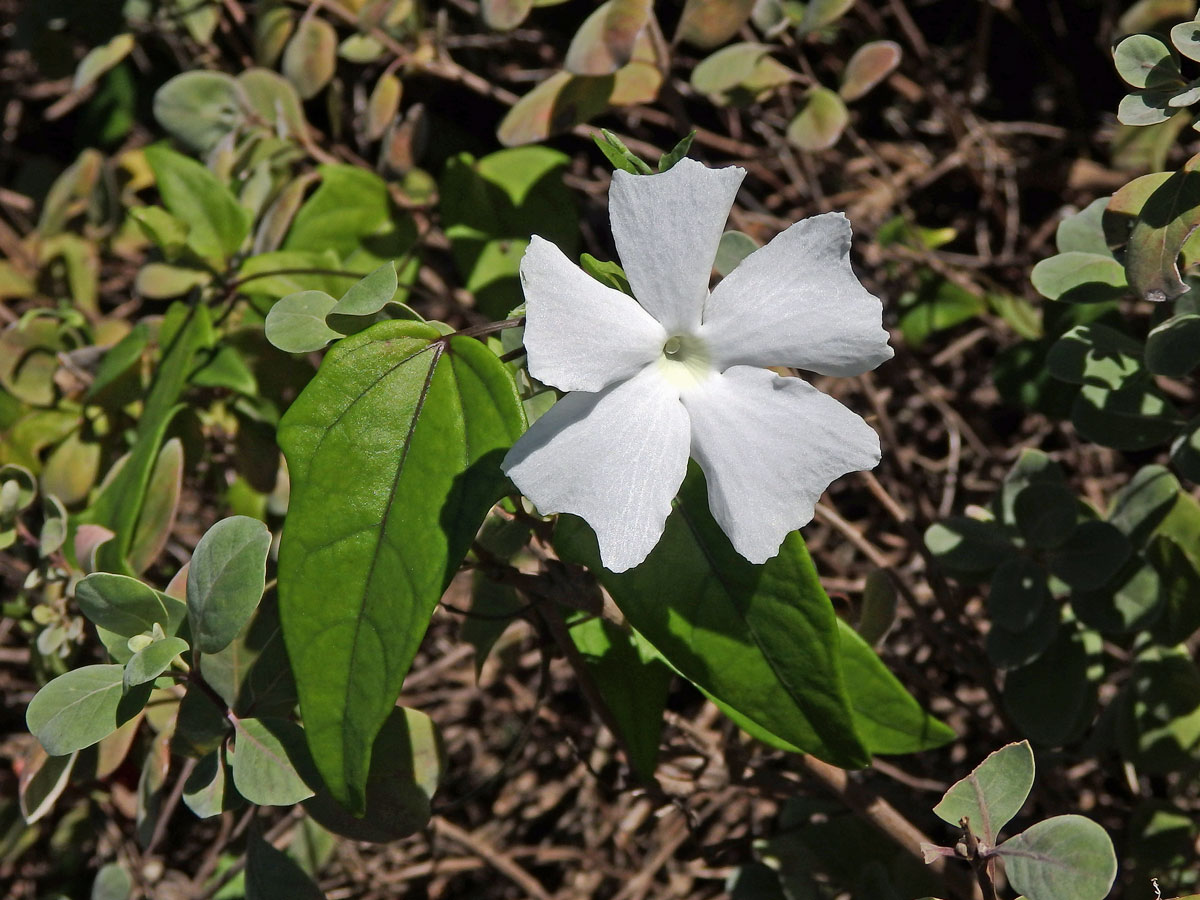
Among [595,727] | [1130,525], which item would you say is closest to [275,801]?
[595,727]

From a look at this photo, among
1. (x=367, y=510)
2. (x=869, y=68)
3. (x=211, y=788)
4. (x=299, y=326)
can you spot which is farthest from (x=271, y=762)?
(x=869, y=68)

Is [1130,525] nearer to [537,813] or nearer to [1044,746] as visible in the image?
[1044,746]

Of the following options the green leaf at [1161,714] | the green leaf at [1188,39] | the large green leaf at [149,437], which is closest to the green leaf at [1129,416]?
the green leaf at [1161,714]

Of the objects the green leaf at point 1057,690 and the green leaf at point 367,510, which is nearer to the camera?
the green leaf at point 367,510

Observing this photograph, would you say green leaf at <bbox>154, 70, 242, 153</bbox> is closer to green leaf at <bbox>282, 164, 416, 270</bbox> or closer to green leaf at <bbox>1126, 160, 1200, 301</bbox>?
green leaf at <bbox>282, 164, 416, 270</bbox>

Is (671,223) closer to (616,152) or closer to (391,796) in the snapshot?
(616,152)

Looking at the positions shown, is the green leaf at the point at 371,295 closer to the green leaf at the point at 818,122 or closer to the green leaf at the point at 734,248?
the green leaf at the point at 734,248

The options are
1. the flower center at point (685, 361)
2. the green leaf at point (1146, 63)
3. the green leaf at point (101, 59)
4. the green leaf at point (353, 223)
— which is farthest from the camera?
the green leaf at point (101, 59)
